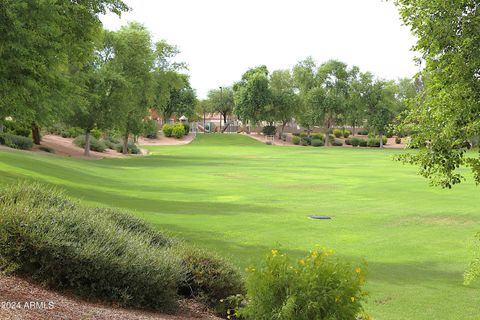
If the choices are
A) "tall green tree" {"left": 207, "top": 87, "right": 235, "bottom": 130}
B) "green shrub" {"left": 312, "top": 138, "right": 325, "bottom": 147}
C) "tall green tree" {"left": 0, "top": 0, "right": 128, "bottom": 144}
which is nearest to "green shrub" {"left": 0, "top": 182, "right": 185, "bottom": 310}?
"tall green tree" {"left": 0, "top": 0, "right": 128, "bottom": 144}

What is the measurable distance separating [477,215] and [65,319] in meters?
20.0

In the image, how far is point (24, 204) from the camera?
859 centimetres

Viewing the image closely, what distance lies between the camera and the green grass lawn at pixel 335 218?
12445 millimetres

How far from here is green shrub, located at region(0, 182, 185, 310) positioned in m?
7.41

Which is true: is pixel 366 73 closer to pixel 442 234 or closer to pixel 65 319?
pixel 442 234

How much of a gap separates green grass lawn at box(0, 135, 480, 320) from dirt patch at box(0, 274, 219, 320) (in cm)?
244

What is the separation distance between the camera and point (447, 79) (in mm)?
9016

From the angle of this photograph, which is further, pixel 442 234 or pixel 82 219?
pixel 442 234

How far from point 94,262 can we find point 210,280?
225cm

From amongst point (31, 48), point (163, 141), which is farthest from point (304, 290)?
point (163, 141)

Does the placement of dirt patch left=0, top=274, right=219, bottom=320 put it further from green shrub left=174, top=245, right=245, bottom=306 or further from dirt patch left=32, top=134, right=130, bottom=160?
dirt patch left=32, top=134, right=130, bottom=160

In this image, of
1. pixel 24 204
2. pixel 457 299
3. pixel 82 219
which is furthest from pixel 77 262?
pixel 457 299

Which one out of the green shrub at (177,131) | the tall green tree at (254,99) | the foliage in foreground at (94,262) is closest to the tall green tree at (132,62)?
the green shrub at (177,131)

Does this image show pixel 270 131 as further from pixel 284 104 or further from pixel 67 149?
pixel 67 149
